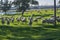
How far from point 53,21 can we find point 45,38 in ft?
42.3

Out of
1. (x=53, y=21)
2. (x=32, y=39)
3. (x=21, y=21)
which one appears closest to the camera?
(x=32, y=39)

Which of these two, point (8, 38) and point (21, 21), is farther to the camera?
point (21, 21)

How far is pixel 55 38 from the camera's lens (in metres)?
21.9

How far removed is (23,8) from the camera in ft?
212

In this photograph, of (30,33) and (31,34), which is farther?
(30,33)

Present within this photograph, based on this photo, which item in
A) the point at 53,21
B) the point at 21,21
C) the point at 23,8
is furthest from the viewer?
the point at 23,8

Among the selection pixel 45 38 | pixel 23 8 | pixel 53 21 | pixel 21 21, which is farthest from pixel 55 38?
pixel 23 8

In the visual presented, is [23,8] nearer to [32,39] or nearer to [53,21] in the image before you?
[53,21]

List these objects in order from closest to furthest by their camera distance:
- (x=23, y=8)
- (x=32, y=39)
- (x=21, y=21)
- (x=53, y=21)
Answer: (x=32, y=39)
(x=53, y=21)
(x=21, y=21)
(x=23, y=8)

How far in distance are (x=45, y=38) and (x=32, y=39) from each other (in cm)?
147

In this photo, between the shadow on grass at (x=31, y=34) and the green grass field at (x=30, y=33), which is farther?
the green grass field at (x=30, y=33)

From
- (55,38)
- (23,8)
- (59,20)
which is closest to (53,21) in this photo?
(59,20)

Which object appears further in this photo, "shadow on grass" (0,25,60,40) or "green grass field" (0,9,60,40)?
"green grass field" (0,9,60,40)

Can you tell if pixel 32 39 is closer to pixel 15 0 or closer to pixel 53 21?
pixel 53 21
